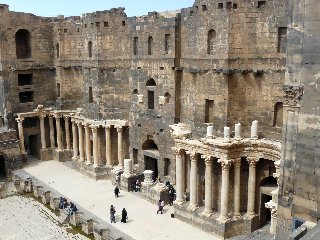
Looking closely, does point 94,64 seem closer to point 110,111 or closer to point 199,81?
point 110,111

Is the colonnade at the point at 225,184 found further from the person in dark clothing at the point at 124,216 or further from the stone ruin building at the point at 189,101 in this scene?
the person in dark clothing at the point at 124,216

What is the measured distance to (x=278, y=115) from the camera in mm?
21844

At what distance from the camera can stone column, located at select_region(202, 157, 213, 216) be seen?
2262 cm

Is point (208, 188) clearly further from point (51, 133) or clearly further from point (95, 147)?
point (51, 133)

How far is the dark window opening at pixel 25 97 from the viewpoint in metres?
36.5

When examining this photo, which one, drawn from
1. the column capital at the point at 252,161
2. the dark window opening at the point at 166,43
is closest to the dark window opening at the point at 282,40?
the column capital at the point at 252,161

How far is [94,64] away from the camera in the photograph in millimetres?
32156

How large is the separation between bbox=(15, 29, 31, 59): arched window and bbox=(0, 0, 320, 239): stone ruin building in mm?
95

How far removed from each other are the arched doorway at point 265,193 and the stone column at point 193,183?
398 centimetres

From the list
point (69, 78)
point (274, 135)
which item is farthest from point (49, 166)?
point (274, 135)

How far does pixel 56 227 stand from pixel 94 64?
45.7 ft

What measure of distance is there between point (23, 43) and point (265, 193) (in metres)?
26.4

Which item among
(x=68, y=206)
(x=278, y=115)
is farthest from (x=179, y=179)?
(x=68, y=206)

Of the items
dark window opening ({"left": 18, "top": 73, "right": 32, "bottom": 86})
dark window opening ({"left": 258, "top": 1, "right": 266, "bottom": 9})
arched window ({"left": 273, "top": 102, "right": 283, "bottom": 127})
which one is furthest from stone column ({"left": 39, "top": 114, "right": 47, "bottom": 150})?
dark window opening ({"left": 258, "top": 1, "right": 266, "bottom": 9})
